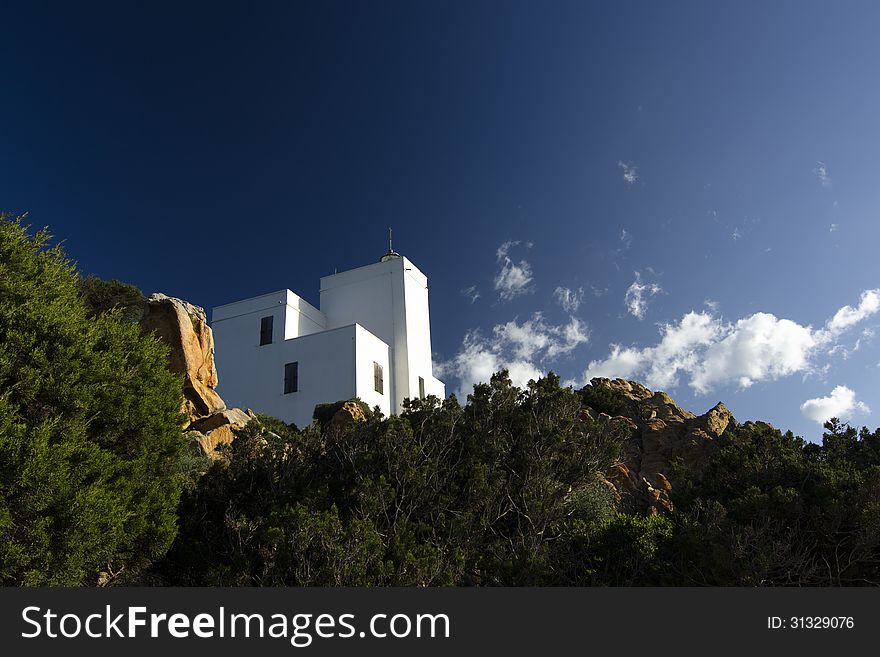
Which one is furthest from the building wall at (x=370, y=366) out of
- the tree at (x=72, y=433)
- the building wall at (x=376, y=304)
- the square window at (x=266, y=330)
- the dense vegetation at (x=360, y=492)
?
the tree at (x=72, y=433)

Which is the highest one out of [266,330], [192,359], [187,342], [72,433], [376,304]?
[376,304]

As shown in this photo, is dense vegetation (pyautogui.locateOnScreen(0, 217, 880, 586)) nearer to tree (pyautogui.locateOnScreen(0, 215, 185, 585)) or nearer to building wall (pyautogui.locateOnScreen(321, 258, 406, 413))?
tree (pyautogui.locateOnScreen(0, 215, 185, 585))

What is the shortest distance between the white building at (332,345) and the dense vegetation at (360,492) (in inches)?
560

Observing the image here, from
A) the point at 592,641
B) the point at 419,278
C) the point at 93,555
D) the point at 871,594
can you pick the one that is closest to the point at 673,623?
the point at 592,641

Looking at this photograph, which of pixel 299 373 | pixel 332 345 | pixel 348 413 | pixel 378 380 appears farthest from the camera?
pixel 378 380

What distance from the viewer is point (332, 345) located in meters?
27.3

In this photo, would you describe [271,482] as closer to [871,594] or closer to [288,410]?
[871,594]

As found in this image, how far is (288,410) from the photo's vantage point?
2719 centimetres

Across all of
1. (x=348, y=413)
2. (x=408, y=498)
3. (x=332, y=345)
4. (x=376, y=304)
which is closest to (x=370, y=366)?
(x=332, y=345)

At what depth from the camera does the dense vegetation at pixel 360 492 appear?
26.4 feet

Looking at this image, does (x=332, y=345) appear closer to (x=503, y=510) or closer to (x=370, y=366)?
(x=370, y=366)

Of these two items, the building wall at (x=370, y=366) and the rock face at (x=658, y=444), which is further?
the building wall at (x=370, y=366)

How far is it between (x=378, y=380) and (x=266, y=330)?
5.93 metres

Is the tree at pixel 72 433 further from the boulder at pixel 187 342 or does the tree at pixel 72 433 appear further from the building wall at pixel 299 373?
the building wall at pixel 299 373
